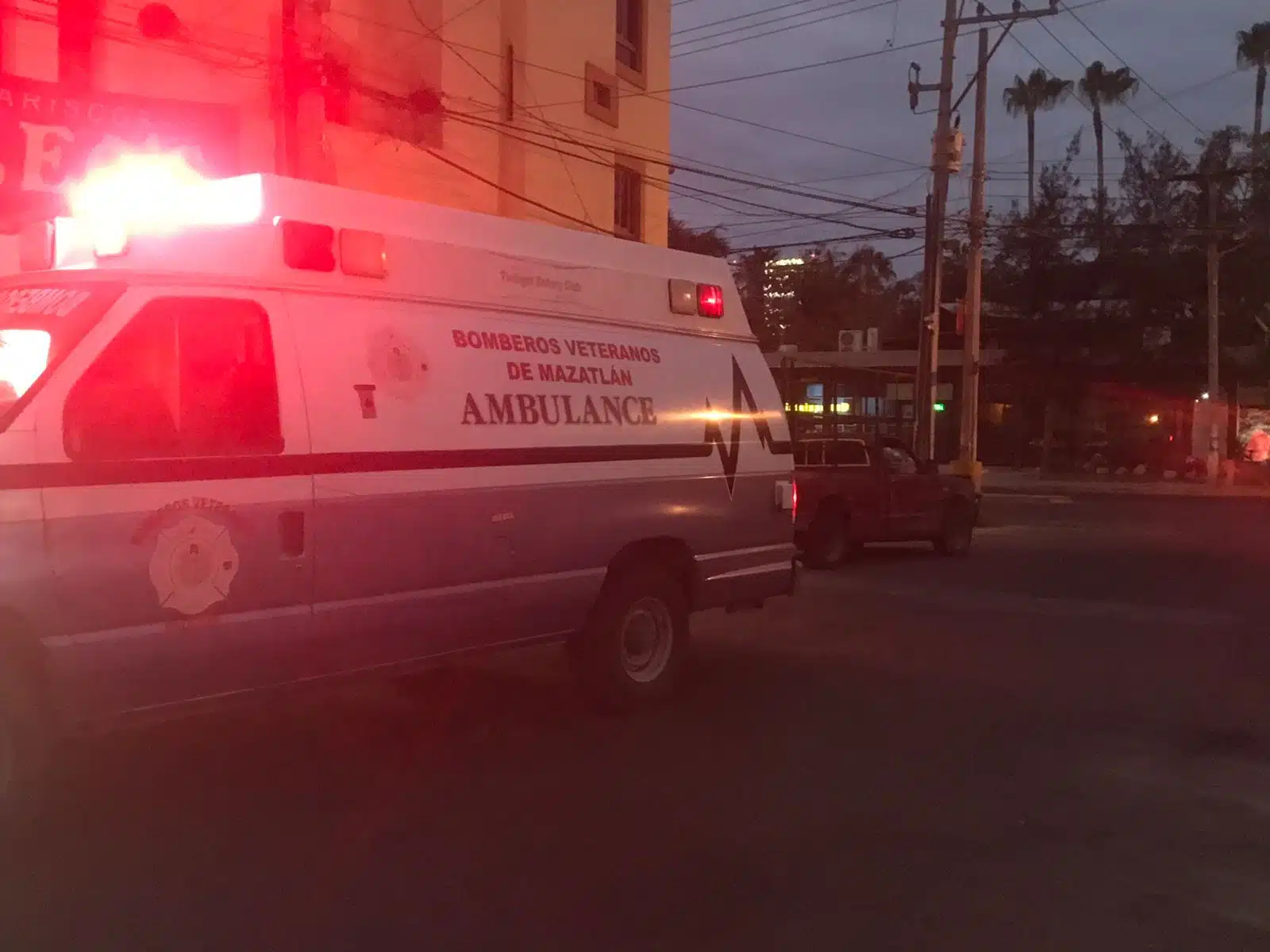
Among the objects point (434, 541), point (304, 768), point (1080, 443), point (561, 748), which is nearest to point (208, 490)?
point (434, 541)

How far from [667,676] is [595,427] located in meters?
1.77

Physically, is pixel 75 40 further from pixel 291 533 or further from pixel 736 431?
pixel 291 533

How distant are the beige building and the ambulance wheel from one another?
16.1ft

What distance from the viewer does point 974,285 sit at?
86.6ft

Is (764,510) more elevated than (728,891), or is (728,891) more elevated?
(764,510)

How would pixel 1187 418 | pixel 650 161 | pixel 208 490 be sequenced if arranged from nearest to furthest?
pixel 208 490
pixel 650 161
pixel 1187 418

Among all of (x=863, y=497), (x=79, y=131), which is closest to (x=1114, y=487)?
(x=863, y=497)

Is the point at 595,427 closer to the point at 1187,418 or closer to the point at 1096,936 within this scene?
the point at 1096,936

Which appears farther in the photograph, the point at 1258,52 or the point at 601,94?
the point at 1258,52

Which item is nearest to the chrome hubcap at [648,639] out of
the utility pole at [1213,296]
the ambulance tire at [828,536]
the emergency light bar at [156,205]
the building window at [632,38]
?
the emergency light bar at [156,205]

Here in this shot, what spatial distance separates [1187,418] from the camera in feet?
154

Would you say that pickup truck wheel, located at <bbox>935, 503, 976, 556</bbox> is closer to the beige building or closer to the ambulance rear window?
the beige building

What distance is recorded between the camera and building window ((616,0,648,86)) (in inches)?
928

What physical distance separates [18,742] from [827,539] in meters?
11.8
